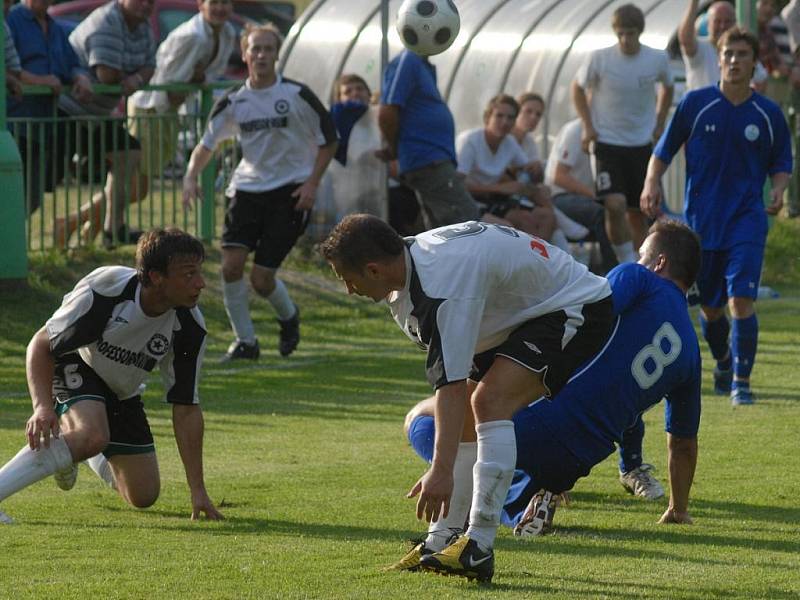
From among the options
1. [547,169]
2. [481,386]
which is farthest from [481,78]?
[481,386]

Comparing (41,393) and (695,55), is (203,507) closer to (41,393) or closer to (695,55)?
(41,393)

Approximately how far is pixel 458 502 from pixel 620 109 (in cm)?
870

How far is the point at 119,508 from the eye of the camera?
23.3ft

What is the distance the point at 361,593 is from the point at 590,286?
139 centimetres

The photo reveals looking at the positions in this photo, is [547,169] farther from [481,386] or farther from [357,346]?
[481,386]

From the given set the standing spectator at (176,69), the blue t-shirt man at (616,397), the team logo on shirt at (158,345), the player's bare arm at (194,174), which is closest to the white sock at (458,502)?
the blue t-shirt man at (616,397)

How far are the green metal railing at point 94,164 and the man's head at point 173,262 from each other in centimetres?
630

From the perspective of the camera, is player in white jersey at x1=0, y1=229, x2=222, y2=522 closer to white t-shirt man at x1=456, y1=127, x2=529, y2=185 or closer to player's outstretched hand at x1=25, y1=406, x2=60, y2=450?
player's outstretched hand at x1=25, y1=406, x2=60, y2=450

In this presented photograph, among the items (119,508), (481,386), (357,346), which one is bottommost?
(357,346)

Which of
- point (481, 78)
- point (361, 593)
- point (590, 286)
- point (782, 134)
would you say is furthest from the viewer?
point (481, 78)

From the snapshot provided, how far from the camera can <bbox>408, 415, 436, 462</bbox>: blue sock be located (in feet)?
21.2

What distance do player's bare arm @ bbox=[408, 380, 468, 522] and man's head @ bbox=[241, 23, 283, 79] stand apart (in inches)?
255

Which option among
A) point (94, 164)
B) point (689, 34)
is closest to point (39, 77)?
point (94, 164)

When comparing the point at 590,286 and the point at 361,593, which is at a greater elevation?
the point at 590,286
